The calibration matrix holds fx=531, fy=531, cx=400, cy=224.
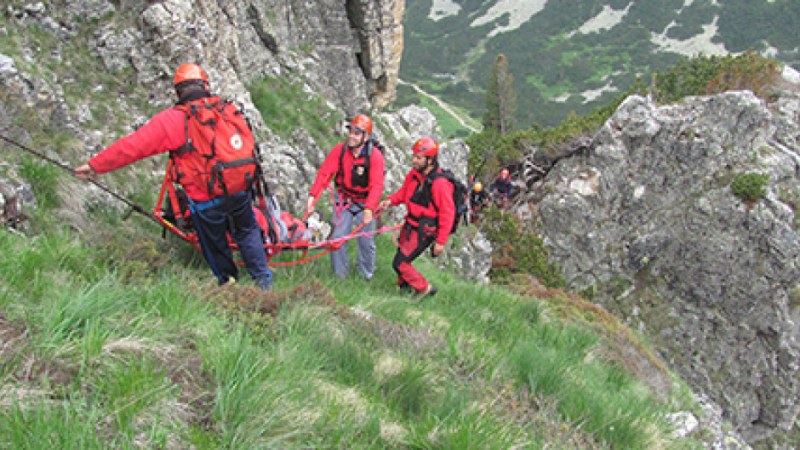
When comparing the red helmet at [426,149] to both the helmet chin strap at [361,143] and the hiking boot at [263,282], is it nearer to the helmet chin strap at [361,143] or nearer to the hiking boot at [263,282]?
the helmet chin strap at [361,143]

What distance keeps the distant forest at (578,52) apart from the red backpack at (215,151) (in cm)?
12952

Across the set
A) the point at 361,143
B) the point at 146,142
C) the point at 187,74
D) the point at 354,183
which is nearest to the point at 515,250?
the point at 354,183

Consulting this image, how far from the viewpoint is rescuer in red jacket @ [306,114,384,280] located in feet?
24.6

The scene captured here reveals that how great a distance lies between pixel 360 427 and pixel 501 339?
11.5 feet

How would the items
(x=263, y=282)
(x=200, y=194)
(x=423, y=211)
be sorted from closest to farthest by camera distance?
1. (x=200, y=194)
2. (x=263, y=282)
3. (x=423, y=211)

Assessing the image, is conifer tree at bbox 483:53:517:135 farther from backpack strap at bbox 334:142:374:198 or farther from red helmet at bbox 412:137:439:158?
red helmet at bbox 412:137:439:158

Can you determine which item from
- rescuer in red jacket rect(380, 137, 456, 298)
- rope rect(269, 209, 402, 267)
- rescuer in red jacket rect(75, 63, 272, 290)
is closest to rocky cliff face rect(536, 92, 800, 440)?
rescuer in red jacket rect(380, 137, 456, 298)

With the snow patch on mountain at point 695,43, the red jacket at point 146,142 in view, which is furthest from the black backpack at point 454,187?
the snow patch on mountain at point 695,43

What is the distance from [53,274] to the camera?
4.06 m

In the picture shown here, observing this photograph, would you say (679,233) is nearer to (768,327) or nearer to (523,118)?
(768,327)

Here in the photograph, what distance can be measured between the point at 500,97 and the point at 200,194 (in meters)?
59.0

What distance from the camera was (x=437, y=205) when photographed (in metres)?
7.57

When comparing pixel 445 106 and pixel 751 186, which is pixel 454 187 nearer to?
pixel 751 186

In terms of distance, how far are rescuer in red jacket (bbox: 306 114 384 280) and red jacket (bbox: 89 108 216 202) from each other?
103 inches
